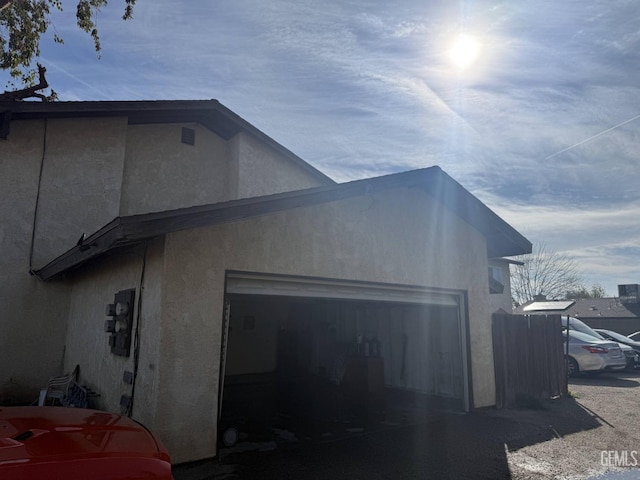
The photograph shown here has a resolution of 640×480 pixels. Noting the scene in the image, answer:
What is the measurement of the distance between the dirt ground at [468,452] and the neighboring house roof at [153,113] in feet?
26.5

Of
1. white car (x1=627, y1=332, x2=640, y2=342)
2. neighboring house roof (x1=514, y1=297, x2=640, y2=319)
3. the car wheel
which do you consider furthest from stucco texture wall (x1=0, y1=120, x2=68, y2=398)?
neighboring house roof (x1=514, y1=297, x2=640, y2=319)

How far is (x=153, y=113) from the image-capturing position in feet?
34.7

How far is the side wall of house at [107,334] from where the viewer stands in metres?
5.26

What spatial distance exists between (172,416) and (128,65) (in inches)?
296

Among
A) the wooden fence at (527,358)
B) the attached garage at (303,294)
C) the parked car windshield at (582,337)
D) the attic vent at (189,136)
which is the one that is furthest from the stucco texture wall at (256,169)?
the parked car windshield at (582,337)

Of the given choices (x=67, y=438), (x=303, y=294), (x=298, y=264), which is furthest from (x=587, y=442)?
(x=67, y=438)

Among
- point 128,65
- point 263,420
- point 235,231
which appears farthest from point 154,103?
point 263,420

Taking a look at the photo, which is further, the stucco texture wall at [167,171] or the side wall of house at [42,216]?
the stucco texture wall at [167,171]

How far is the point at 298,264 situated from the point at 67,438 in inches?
165

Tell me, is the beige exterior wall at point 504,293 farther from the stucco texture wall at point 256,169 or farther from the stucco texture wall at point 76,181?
the stucco texture wall at point 76,181

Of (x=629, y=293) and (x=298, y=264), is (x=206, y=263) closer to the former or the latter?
(x=298, y=264)

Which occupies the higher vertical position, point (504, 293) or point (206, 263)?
point (504, 293)

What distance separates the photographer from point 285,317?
48.6 ft

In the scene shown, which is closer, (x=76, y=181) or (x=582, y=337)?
(x=76, y=181)
